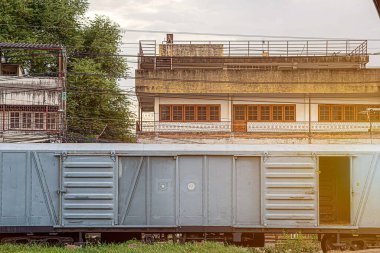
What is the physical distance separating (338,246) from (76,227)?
7685 mm

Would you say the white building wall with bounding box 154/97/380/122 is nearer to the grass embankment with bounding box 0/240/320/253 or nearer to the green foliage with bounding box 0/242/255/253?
the grass embankment with bounding box 0/240/320/253

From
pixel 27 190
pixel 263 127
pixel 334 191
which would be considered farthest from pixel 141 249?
pixel 263 127

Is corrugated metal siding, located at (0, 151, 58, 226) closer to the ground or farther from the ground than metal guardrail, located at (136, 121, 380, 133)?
closer to the ground

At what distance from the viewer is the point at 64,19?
152 ft

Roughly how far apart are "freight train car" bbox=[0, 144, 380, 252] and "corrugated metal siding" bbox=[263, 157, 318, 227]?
3 centimetres

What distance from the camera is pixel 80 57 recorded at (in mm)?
47438

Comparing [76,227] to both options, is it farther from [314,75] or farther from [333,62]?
[333,62]

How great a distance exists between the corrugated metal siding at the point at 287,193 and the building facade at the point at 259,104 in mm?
17285

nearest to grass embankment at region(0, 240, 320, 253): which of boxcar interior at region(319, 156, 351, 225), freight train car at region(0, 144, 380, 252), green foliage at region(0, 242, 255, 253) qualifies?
green foliage at region(0, 242, 255, 253)

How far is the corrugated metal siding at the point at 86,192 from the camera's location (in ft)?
63.0

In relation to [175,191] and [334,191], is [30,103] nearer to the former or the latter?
[175,191]

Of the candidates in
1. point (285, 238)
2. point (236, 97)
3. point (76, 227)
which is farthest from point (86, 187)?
point (236, 97)

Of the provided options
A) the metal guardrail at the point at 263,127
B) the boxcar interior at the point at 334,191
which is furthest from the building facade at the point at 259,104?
the boxcar interior at the point at 334,191

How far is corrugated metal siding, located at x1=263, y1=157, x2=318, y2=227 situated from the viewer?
1917cm
